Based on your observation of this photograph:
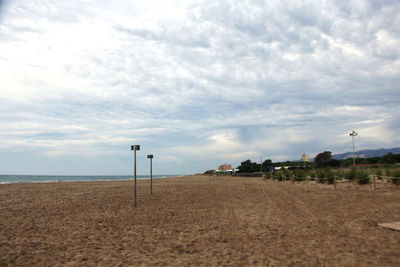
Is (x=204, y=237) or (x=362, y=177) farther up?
(x=362, y=177)

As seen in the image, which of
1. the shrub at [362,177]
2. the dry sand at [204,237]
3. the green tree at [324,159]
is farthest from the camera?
the green tree at [324,159]

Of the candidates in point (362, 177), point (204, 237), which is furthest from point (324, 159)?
point (204, 237)

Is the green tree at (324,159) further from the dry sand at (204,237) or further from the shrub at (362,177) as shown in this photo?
the dry sand at (204,237)

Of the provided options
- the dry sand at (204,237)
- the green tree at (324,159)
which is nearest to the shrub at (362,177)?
the dry sand at (204,237)

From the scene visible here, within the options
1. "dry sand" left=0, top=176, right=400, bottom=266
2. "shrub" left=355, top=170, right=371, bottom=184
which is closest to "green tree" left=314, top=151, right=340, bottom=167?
"shrub" left=355, top=170, right=371, bottom=184

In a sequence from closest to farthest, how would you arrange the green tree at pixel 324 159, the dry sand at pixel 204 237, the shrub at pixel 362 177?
1. the dry sand at pixel 204 237
2. the shrub at pixel 362 177
3. the green tree at pixel 324 159

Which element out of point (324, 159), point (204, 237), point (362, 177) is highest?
point (324, 159)

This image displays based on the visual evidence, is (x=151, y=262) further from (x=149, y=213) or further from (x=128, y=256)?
(x=149, y=213)

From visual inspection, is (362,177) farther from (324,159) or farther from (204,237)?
(324,159)

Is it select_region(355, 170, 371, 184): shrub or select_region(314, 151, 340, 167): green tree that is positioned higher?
select_region(314, 151, 340, 167): green tree

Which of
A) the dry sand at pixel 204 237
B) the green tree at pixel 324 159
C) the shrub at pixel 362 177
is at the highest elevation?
the green tree at pixel 324 159

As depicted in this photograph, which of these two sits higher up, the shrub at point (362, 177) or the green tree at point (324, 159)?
the green tree at point (324, 159)

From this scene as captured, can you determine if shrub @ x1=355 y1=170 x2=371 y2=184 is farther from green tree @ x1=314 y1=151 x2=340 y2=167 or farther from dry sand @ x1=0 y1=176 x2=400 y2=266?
green tree @ x1=314 y1=151 x2=340 y2=167

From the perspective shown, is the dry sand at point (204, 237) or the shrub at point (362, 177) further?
the shrub at point (362, 177)
